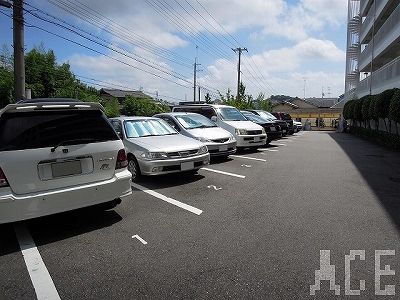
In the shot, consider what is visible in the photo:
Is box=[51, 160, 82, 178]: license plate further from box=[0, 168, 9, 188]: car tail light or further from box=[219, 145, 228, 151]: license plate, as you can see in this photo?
box=[219, 145, 228, 151]: license plate

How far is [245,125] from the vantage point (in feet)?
35.7

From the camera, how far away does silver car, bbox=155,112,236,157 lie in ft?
27.3

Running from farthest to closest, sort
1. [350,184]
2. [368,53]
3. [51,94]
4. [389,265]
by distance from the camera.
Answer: [51,94]
[368,53]
[350,184]
[389,265]

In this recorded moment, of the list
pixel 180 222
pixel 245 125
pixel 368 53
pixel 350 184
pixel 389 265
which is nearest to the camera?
pixel 389 265

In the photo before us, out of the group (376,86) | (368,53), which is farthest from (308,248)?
(368,53)

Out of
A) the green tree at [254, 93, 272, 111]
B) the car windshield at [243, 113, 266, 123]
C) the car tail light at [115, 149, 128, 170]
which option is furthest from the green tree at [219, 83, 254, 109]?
the car tail light at [115, 149, 128, 170]

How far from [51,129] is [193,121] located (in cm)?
591

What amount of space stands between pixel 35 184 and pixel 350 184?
5906 millimetres

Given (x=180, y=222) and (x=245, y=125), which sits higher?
(x=245, y=125)

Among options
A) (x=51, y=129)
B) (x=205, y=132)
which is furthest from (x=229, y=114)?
(x=51, y=129)

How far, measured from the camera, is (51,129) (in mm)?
3643

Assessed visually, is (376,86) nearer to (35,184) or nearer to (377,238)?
(377,238)

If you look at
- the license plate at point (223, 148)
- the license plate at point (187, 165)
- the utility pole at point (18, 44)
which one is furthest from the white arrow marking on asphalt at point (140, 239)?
the utility pole at point (18, 44)

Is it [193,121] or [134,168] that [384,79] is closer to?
[193,121]
